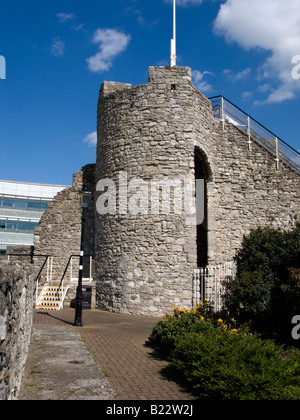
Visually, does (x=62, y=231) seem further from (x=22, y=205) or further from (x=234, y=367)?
(x=22, y=205)

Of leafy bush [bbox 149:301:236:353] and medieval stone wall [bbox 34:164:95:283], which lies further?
medieval stone wall [bbox 34:164:95:283]

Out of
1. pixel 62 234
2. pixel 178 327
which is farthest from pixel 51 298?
pixel 178 327

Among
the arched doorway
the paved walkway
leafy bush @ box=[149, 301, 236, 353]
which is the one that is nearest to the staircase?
the paved walkway

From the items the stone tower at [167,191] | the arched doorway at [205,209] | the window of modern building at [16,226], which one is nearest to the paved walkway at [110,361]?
the stone tower at [167,191]

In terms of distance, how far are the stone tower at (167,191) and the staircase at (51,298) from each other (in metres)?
1.83

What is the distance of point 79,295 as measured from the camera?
1153 centimetres

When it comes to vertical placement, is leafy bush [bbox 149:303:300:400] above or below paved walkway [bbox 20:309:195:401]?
above

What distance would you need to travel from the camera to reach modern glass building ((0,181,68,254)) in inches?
1797

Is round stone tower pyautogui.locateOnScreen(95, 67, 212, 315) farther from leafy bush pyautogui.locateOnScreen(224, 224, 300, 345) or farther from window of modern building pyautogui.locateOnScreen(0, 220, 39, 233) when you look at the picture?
window of modern building pyautogui.locateOnScreen(0, 220, 39, 233)

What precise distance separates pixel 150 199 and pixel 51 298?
623cm

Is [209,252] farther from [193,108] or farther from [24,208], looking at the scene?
A: [24,208]

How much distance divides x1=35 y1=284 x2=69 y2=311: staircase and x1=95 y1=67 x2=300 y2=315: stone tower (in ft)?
6.02

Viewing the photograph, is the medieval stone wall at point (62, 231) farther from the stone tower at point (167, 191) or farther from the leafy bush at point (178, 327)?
the leafy bush at point (178, 327)

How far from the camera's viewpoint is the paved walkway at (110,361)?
5.18 meters
